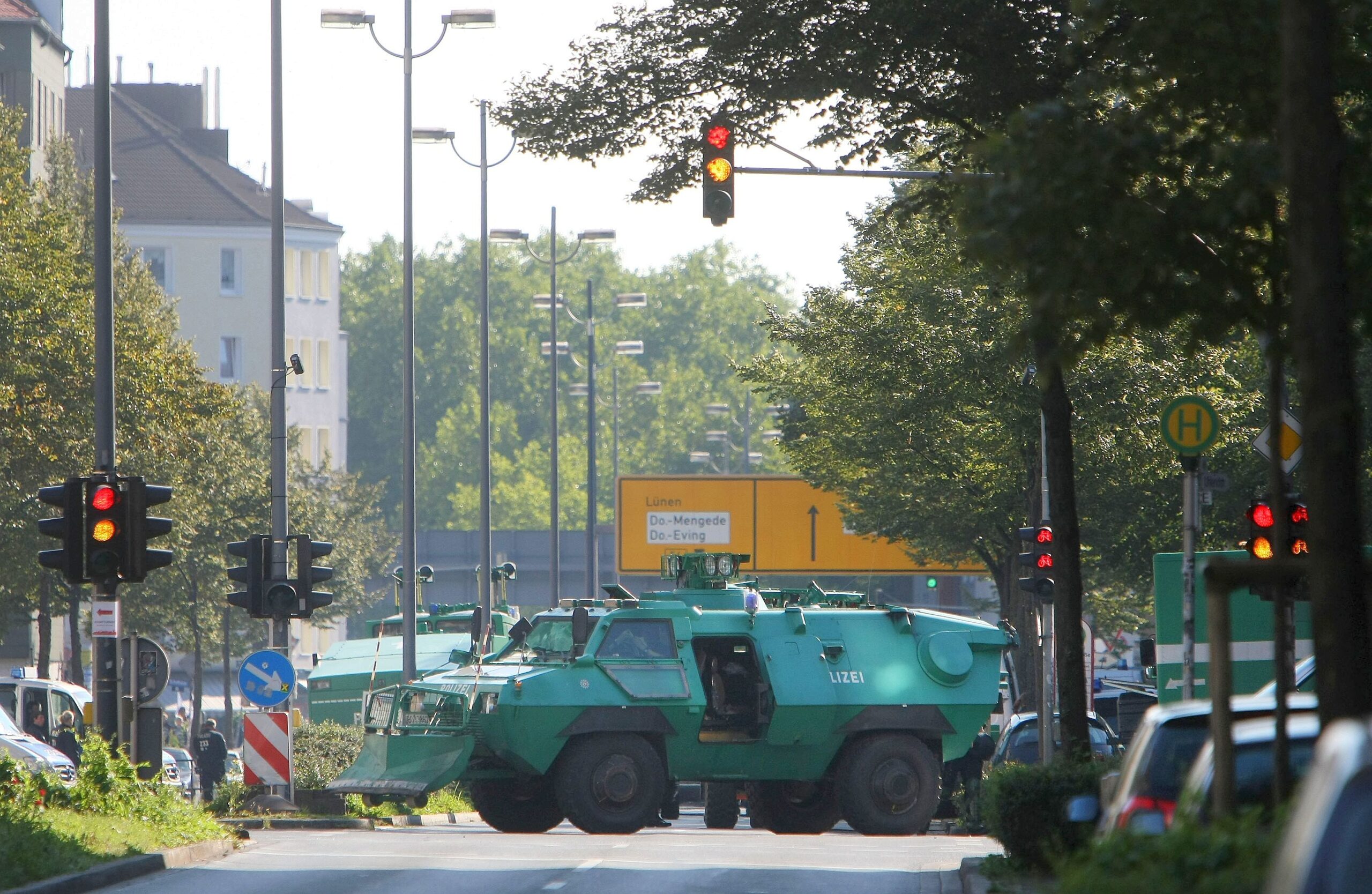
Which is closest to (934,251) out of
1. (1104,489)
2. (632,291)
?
(1104,489)

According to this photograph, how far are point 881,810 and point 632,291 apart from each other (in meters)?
105

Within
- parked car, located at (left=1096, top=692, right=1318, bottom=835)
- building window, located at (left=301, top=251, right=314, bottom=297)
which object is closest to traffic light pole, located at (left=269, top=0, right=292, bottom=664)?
parked car, located at (left=1096, top=692, right=1318, bottom=835)

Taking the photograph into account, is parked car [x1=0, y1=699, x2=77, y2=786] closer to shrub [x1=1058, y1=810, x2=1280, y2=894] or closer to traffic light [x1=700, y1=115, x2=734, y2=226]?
traffic light [x1=700, y1=115, x2=734, y2=226]

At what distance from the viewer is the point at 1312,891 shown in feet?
16.8

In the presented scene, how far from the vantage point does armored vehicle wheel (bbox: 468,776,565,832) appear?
2266 centimetres

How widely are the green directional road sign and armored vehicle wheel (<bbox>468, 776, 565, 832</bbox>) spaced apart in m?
7.97

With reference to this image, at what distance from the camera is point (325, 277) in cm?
9081

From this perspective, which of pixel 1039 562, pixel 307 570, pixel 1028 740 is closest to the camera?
pixel 307 570

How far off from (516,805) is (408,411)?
34.9ft

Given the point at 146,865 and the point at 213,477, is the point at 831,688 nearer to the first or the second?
the point at 146,865

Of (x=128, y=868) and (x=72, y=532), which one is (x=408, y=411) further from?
(x=128, y=868)

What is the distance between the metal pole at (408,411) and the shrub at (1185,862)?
76.8ft

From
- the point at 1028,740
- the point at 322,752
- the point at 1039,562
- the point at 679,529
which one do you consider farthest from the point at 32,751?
the point at 679,529

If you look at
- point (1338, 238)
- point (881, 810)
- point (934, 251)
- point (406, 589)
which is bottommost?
point (881, 810)
